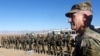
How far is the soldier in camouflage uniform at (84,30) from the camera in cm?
250

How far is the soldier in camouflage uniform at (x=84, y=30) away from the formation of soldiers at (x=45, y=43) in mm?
16533

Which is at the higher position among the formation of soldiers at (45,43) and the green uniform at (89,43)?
the green uniform at (89,43)

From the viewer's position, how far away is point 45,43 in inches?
985

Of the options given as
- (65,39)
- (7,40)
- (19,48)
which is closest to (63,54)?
(65,39)

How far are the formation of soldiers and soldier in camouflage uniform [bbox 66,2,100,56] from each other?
651 inches

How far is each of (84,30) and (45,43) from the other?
2238 cm

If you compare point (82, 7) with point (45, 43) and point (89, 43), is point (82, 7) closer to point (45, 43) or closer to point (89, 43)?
point (89, 43)

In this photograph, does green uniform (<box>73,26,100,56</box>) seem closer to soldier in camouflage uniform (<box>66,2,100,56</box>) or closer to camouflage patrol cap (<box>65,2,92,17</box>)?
soldier in camouflage uniform (<box>66,2,100,56</box>)

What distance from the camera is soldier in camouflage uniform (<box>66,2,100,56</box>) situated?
98.4 inches

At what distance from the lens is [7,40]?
34.6m

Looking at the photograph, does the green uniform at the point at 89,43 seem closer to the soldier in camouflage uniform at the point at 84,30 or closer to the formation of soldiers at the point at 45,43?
the soldier in camouflage uniform at the point at 84,30

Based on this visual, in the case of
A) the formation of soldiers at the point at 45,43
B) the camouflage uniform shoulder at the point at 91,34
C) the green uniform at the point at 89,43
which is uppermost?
the camouflage uniform shoulder at the point at 91,34

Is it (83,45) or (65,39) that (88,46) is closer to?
(83,45)

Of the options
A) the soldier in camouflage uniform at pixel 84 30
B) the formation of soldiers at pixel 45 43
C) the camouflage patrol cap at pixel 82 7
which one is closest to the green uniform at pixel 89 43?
→ the soldier in camouflage uniform at pixel 84 30
